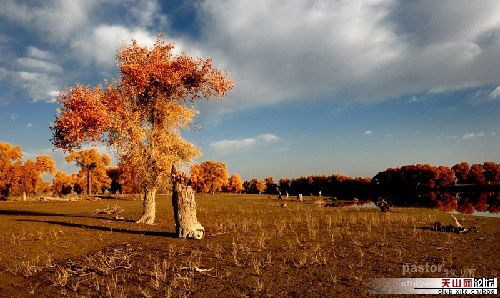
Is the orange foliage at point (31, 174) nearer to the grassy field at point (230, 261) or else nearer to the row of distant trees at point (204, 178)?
the row of distant trees at point (204, 178)

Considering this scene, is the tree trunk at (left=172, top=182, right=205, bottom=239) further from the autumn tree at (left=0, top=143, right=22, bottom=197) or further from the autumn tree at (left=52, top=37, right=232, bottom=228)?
the autumn tree at (left=0, top=143, right=22, bottom=197)

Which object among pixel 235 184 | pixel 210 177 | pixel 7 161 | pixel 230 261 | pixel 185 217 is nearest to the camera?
pixel 230 261

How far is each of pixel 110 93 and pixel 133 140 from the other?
→ 3.85m

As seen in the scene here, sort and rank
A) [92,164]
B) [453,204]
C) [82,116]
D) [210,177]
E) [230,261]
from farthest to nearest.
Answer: [210,177] → [92,164] → [453,204] → [82,116] → [230,261]

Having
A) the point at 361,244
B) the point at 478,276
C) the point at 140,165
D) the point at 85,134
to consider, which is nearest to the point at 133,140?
the point at 140,165

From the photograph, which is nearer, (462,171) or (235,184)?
(462,171)

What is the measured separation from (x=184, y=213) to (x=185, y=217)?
0.23 metres

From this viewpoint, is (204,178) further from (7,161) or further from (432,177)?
(432,177)

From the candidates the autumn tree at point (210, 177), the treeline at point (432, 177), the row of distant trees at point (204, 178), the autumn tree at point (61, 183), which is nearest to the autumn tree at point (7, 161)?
the row of distant trees at point (204, 178)

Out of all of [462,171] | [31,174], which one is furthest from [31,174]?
[462,171]

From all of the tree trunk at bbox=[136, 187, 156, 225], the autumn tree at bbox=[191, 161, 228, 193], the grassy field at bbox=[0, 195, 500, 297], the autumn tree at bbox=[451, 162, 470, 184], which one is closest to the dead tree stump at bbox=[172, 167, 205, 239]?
the grassy field at bbox=[0, 195, 500, 297]

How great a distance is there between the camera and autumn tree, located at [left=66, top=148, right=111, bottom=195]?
9414 cm

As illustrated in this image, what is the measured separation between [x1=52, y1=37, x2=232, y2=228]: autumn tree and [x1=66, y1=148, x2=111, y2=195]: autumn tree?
69342mm

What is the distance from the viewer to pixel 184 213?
2058 cm
